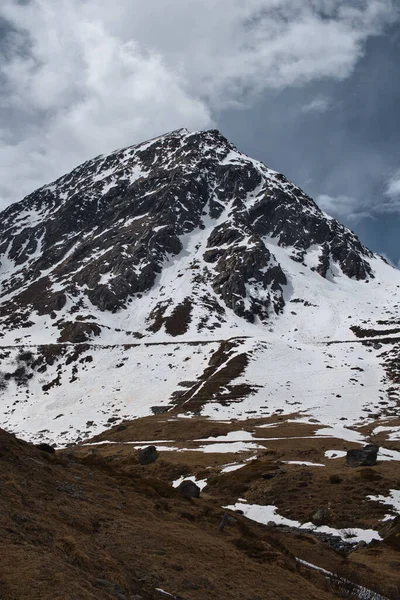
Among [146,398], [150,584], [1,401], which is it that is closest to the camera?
[150,584]

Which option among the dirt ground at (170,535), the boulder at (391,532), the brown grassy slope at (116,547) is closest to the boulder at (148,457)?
the dirt ground at (170,535)

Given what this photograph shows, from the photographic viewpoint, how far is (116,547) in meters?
15.4

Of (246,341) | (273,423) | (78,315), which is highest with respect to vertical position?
(78,315)

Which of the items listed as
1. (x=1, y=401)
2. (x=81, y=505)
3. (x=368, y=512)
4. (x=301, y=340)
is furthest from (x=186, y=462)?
(x=301, y=340)

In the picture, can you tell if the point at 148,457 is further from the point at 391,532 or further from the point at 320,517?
the point at 391,532

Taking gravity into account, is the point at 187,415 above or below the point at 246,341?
below

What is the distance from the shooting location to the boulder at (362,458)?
132 ft

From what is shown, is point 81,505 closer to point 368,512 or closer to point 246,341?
point 368,512

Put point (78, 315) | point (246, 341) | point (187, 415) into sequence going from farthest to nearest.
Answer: point (78, 315) < point (246, 341) < point (187, 415)

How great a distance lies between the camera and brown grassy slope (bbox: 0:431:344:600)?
1083cm

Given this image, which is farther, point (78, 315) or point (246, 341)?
point (78, 315)

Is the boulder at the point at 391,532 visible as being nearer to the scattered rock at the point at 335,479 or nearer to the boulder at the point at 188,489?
the scattered rock at the point at 335,479

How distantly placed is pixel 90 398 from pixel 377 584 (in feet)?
358

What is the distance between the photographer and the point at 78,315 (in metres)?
187
